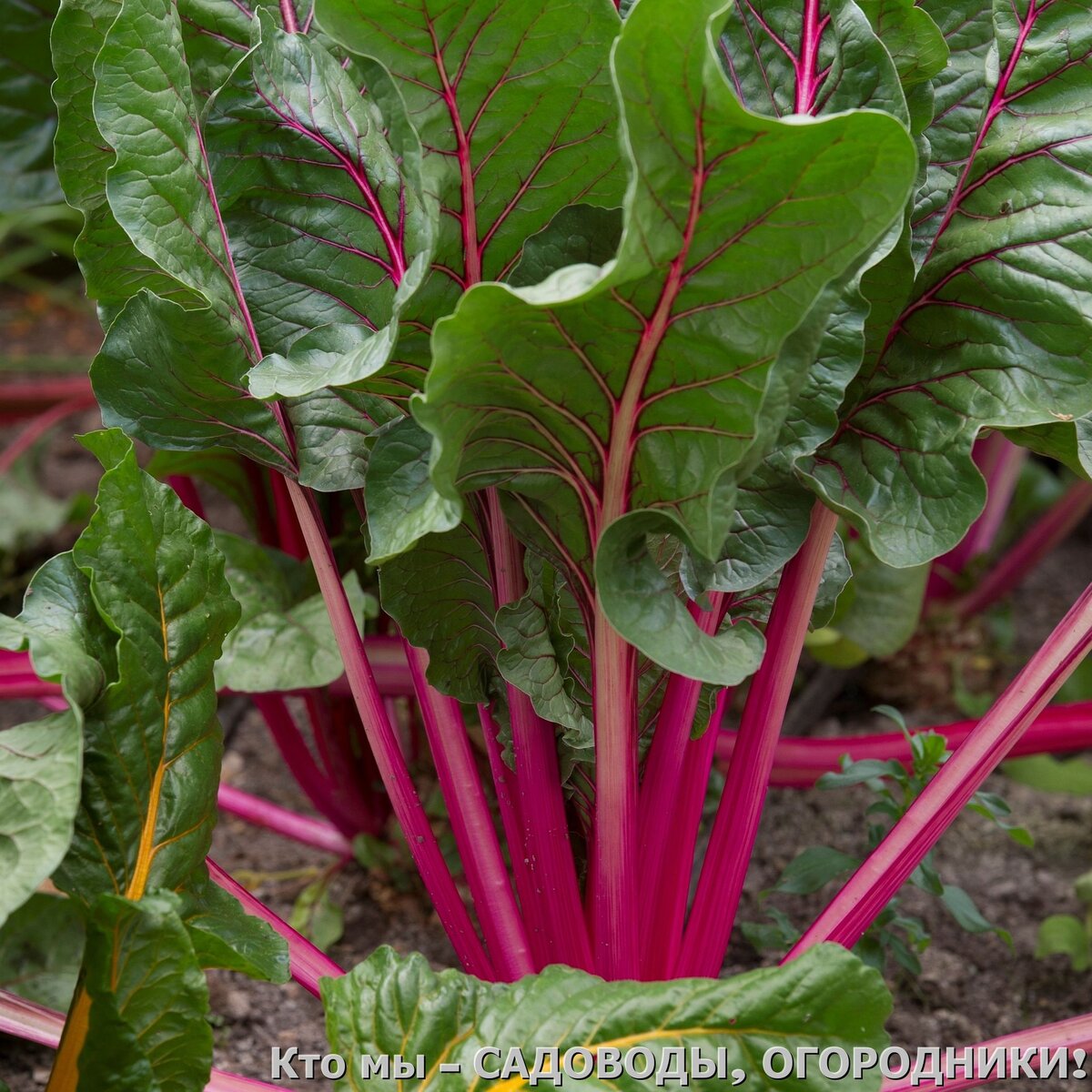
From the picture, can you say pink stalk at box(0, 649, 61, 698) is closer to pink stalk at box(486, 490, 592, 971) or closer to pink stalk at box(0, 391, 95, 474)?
pink stalk at box(486, 490, 592, 971)

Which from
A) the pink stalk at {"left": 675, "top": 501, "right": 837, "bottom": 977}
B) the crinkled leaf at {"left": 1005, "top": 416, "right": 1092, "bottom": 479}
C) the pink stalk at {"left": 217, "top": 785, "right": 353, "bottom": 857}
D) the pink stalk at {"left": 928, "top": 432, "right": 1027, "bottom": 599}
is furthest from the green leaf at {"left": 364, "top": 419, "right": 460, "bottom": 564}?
the pink stalk at {"left": 928, "top": 432, "right": 1027, "bottom": 599}

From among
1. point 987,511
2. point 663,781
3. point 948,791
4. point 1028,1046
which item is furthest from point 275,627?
point 987,511

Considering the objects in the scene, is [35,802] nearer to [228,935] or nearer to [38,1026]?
[228,935]

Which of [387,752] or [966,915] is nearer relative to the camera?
[387,752]

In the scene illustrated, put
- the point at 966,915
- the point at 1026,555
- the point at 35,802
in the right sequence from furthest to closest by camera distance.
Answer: the point at 1026,555 < the point at 966,915 < the point at 35,802

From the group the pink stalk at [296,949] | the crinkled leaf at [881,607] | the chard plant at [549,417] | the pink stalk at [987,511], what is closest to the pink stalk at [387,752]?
the chard plant at [549,417]

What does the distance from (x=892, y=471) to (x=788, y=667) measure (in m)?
0.19

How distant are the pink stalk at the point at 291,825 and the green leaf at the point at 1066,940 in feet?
2.71

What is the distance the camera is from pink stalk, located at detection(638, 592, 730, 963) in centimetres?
100

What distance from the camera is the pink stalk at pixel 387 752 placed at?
3.39ft

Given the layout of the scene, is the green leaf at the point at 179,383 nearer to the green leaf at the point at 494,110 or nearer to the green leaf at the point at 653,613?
→ the green leaf at the point at 494,110

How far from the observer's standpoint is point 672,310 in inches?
30.5

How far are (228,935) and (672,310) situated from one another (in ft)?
1.83

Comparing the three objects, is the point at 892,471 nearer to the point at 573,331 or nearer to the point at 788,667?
the point at 788,667
